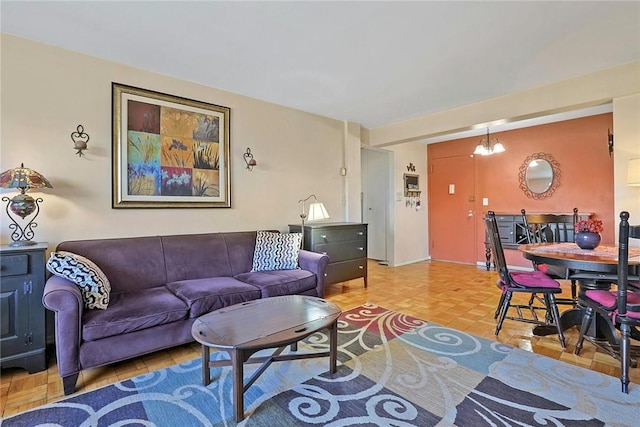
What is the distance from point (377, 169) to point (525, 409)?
475cm

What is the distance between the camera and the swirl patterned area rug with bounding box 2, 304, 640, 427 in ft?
5.13

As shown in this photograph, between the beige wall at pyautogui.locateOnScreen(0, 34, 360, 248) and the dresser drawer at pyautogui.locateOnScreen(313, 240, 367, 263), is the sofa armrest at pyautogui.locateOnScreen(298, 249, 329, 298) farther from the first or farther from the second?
the beige wall at pyautogui.locateOnScreen(0, 34, 360, 248)

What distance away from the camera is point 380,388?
1.82m

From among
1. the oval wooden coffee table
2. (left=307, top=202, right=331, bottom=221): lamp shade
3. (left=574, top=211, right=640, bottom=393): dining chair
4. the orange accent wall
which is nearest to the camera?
the oval wooden coffee table

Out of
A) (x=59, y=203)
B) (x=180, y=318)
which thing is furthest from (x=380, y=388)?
(x=59, y=203)

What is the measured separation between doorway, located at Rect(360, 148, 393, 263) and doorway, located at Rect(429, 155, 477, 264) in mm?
1176

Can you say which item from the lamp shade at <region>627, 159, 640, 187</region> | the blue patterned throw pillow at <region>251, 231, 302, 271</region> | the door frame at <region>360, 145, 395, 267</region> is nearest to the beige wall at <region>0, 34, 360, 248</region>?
the blue patterned throw pillow at <region>251, 231, 302, 271</region>

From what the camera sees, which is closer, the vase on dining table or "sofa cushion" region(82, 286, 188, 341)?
"sofa cushion" region(82, 286, 188, 341)

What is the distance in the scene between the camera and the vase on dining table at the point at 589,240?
2.51 m

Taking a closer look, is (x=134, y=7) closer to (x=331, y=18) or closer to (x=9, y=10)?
(x=9, y=10)

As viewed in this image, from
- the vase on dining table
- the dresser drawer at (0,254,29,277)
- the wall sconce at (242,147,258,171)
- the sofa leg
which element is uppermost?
the wall sconce at (242,147,258,171)

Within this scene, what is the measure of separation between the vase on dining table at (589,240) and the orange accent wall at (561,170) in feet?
8.03

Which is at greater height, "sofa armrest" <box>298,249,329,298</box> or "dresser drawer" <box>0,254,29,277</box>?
"dresser drawer" <box>0,254,29,277</box>

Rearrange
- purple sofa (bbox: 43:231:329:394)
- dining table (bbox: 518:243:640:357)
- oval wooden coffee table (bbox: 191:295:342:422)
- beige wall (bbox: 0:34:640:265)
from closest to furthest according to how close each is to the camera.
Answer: oval wooden coffee table (bbox: 191:295:342:422) → purple sofa (bbox: 43:231:329:394) → dining table (bbox: 518:243:640:357) → beige wall (bbox: 0:34:640:265)
